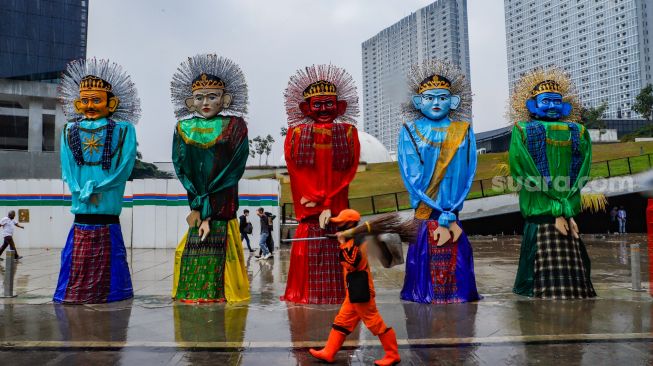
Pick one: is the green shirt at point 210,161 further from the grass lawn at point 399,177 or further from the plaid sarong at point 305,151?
the grass lawn at point 399,177

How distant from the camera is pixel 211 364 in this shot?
425 centimetres

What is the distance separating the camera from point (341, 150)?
6750mm

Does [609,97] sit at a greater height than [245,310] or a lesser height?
greater

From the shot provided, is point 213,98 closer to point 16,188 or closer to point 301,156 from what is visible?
point 301,156

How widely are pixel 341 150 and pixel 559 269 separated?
3468mm

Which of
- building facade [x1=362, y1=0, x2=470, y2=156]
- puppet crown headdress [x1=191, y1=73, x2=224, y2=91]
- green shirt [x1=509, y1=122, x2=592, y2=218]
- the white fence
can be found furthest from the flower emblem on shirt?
the white fence

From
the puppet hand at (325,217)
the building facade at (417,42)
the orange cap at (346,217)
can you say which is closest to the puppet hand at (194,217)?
the puppet hand at (325,217)

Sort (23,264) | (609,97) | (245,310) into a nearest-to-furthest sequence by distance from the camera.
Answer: (245,310) → (23,264) → (609,97)

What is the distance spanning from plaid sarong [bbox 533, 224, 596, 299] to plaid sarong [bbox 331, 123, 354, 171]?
9.74 ft

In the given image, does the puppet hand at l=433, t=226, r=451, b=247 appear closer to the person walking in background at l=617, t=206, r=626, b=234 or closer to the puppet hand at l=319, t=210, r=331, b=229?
the puppet hand at l=319, t=210, r=331, b=229

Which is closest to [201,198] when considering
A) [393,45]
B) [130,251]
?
[393,45]

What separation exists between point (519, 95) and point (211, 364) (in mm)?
6010

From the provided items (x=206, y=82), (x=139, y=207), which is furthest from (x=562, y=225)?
(x=139, y=207)

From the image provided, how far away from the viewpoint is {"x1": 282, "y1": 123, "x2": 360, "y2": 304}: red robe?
21.8 feet
